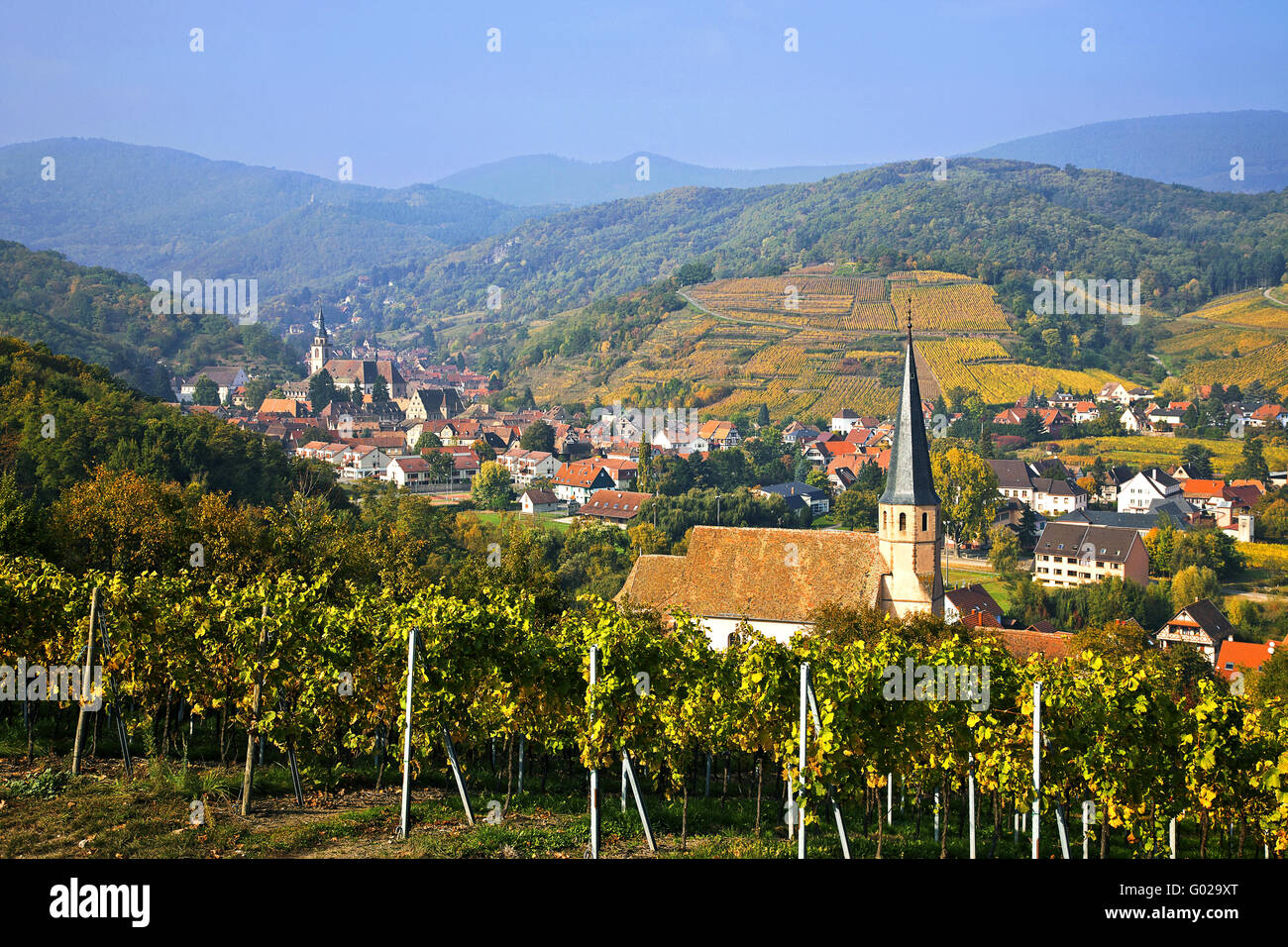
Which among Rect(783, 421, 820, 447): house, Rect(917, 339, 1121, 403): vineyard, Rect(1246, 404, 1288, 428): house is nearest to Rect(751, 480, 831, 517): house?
Rect(783, 421, 820, 447): house

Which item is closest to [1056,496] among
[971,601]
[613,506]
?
[613,506]

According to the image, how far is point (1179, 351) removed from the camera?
176m

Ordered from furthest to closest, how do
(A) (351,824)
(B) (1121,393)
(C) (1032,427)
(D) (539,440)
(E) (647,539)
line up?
(B) (1121,393) → (C) (1032,427) → (D) (539,440) → (E) (647,539) → (A) (351,824)

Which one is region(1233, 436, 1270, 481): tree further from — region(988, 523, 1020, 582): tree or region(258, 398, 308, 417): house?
region(258, 398, 308, 417): house

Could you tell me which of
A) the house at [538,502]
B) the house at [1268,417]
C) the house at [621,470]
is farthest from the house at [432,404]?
the house at [1268,417]

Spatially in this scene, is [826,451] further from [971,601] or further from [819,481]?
[971,601]

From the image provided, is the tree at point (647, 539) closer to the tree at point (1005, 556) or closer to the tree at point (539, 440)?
the tree at point (1005, 556)

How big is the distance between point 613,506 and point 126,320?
119987mm

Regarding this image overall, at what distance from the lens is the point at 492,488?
95938 mm

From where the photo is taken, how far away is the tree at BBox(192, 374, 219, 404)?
484 ft

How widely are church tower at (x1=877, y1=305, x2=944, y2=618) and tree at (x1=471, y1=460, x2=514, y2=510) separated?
61.8 m
